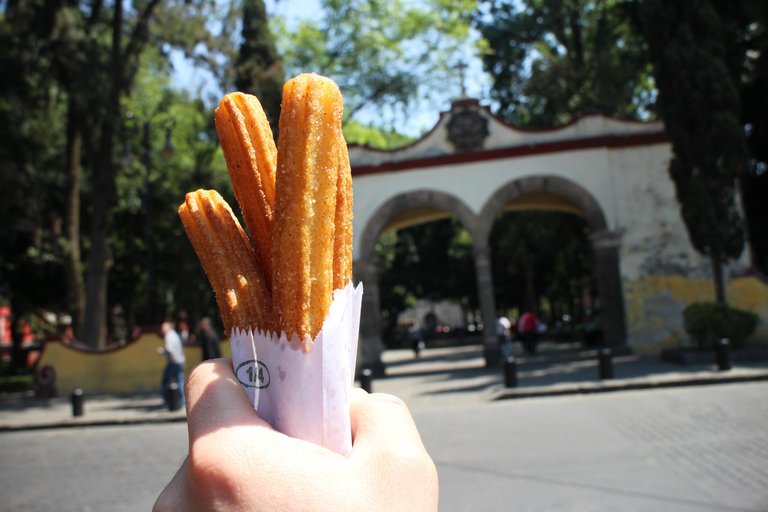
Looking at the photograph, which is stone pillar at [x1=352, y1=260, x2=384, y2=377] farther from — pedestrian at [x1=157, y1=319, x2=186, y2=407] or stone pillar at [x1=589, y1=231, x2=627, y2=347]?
stone pillar at [x1=589, y1=231, x2=627, y2=347]

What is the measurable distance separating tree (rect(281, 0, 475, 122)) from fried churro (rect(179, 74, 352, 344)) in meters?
26.9

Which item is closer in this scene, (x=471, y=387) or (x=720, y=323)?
(x=471, y=387)

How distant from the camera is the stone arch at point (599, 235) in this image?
17297mm

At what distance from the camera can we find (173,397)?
43.8 feet

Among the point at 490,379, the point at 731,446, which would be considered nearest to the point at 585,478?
the point at 731,446

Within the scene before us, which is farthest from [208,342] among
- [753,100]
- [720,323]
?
[753,100]

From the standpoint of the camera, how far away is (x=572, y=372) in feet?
49.8

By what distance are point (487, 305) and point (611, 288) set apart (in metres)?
3.42

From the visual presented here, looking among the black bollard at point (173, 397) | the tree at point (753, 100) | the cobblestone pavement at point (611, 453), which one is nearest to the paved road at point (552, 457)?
the cobblestone pavement at point (611, 453)

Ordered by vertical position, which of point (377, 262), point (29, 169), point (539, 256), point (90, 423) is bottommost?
point (90, 423)

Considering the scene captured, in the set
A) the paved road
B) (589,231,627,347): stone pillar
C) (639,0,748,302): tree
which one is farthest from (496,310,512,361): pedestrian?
the paved road

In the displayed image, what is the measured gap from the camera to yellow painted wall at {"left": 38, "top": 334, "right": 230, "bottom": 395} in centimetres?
1811

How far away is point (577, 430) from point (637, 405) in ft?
7.14

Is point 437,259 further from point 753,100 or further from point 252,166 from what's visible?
point 252,166
